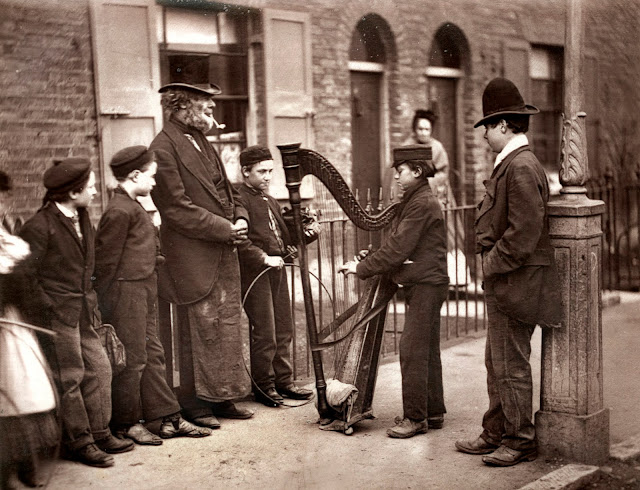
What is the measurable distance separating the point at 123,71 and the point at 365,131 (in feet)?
12.4

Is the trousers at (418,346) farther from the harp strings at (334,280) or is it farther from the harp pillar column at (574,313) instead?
the harp pillar column at (574,313)

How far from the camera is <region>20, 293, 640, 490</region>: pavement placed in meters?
4.32

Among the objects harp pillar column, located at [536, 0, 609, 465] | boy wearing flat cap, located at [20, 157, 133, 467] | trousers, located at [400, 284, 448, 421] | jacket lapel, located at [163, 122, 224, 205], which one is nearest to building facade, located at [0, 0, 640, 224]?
jacket lapel, located at [163, 122, 224, 205]

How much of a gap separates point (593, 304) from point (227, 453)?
2.24 metres

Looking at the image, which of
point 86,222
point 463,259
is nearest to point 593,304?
point 86,222

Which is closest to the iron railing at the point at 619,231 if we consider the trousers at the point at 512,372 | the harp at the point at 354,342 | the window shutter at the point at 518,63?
the window shutter at the point at 518,63

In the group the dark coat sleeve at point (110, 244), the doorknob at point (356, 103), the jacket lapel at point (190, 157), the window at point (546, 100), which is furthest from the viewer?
the window at point (546, 100)

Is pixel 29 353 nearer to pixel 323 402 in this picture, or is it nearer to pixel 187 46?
pixel 323 402

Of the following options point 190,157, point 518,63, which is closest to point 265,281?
point 190,157

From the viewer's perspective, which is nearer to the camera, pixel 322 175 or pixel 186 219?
pixel 322 175

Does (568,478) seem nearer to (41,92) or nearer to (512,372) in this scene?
(512,372)

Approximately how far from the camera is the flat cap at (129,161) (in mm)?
4754

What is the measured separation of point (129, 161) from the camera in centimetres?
476

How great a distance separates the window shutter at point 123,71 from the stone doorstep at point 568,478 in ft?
16.2
